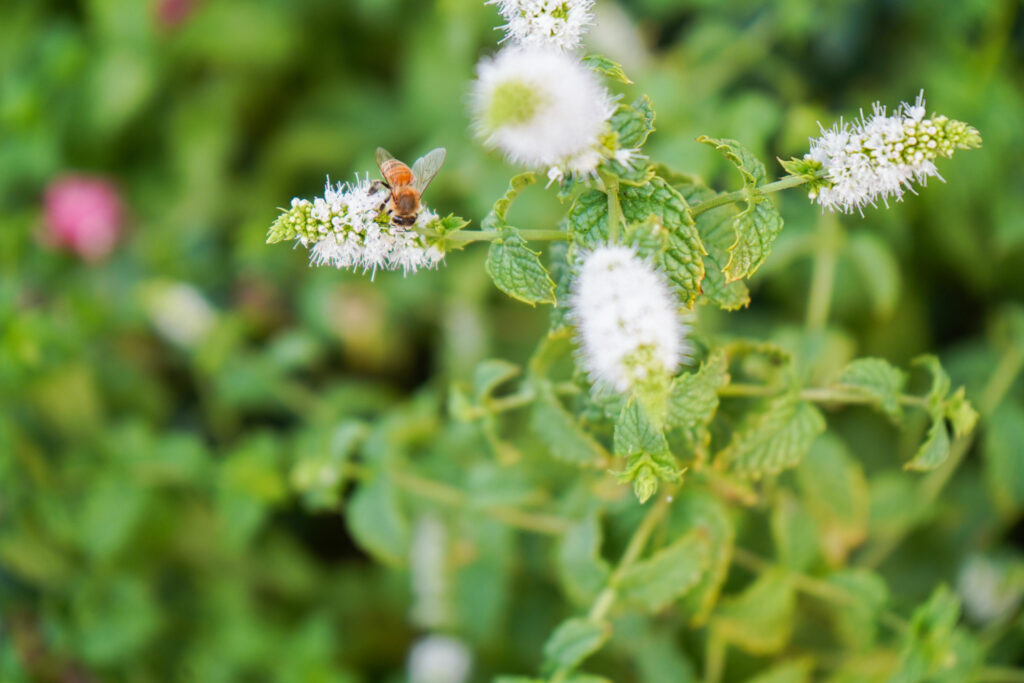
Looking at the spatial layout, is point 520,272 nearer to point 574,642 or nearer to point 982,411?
point 574,642

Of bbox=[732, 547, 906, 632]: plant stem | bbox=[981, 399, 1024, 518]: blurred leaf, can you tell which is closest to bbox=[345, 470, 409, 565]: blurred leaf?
bbox=[732, 547, 906, 632]: plant stem

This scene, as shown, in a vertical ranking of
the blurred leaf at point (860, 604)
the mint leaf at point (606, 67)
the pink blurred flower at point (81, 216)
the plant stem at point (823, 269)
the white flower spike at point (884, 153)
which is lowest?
the blurred leaf at point (860, 604)

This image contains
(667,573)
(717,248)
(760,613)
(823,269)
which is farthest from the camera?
(823,269)

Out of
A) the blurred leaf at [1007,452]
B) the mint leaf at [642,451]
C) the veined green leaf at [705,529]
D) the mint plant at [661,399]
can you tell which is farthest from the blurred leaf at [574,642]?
the blurred leaf at [1007,452]

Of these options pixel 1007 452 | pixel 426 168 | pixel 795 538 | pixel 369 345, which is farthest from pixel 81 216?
pixel 1007 452

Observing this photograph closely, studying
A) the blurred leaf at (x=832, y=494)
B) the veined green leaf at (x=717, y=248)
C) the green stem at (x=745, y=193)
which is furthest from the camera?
the blurred leaf at (x=832, y=494)

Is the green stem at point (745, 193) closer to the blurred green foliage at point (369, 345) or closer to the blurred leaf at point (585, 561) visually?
the blurred green foliage at point (369, 345)

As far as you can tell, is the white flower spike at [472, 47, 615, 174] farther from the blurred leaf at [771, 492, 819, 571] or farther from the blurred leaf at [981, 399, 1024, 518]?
the blurred leaf at [981, 399, 1024, 518]
